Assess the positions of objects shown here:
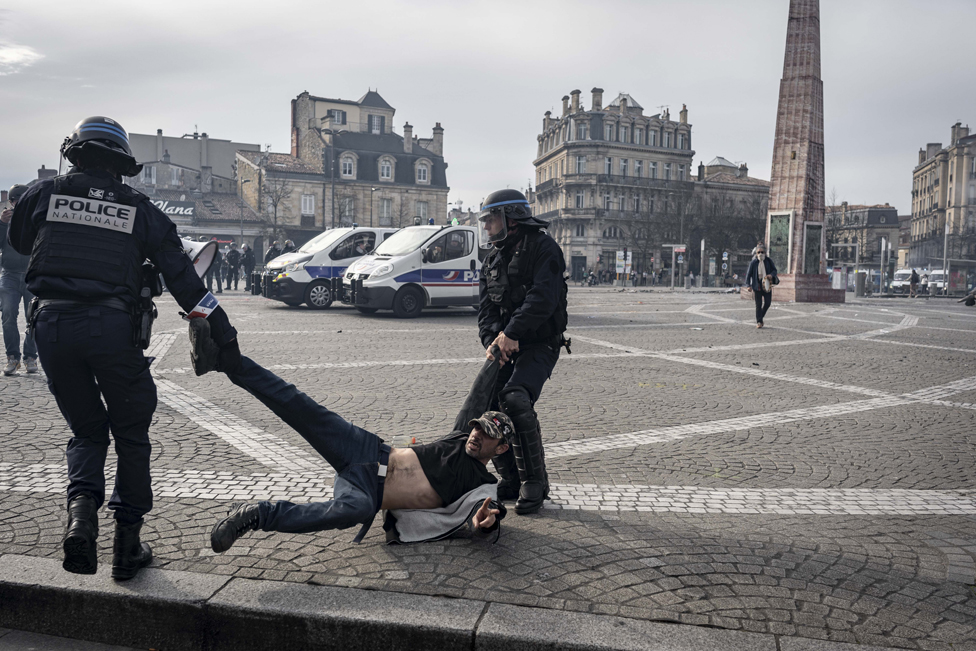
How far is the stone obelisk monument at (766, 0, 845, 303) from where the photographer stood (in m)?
28.2

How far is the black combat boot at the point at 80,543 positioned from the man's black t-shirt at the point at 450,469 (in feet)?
4.52

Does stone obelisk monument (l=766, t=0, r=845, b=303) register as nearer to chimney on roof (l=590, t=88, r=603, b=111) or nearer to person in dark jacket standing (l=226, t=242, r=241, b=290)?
person in dark jacket standing (l=226, t=242, r=241, b=290)

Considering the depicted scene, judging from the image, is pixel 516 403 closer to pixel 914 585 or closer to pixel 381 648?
pixel 381 648

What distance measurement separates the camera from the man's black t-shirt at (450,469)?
11.9 ft

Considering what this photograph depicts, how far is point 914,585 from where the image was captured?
3.15 meters

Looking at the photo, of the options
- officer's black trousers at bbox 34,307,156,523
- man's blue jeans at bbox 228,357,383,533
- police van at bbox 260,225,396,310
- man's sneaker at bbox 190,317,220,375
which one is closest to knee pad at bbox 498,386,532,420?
man's blue jeans at bbox 228,357,383,533

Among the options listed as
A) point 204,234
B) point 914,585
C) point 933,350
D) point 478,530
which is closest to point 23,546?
point 478,530

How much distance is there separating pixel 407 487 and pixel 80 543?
133 cm

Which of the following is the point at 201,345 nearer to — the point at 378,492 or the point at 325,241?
the point at 378,492

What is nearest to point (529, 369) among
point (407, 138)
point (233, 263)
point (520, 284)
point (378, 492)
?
point (520, 284)

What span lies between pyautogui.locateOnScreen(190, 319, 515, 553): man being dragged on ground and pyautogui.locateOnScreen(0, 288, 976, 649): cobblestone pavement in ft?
0.45

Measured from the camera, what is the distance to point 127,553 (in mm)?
3102

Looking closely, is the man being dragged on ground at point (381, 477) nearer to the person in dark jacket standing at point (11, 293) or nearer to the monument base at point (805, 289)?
the person in dark jacket standing at point (11, 293)

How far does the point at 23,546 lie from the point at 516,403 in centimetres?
231
